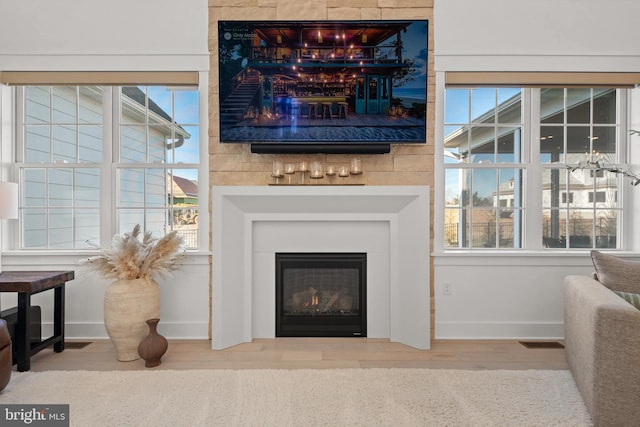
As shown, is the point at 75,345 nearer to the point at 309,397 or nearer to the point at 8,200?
the point at 8,200

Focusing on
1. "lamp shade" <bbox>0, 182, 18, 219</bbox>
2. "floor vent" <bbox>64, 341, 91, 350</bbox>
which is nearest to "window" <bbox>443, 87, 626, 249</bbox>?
"floor vent" <bbox>64, 341, 91, 350</bbox>

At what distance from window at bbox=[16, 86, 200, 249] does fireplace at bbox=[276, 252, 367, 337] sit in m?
0.94

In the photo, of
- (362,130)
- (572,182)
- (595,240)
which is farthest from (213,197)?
(595,240)

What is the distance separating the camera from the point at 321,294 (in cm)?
308

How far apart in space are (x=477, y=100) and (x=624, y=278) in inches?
70.6

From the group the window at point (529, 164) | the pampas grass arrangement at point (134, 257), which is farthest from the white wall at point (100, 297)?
the window at point (529, 164)

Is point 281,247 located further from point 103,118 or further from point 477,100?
point 477,100

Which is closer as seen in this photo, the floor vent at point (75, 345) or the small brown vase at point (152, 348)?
the small brown vase at point (152, 348)

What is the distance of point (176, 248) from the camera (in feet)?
8.82

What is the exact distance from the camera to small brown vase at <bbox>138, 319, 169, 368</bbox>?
94.7 inches

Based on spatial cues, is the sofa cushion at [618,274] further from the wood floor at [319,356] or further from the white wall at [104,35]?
the white wall at [104,35]

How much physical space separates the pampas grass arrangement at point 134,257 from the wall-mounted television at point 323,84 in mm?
935

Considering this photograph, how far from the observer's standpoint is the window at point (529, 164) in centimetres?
317

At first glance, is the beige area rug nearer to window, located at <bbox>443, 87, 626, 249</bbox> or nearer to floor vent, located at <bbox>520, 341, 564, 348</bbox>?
floor vent, located at <bbox>520, 341, 564, 348</bbox>
